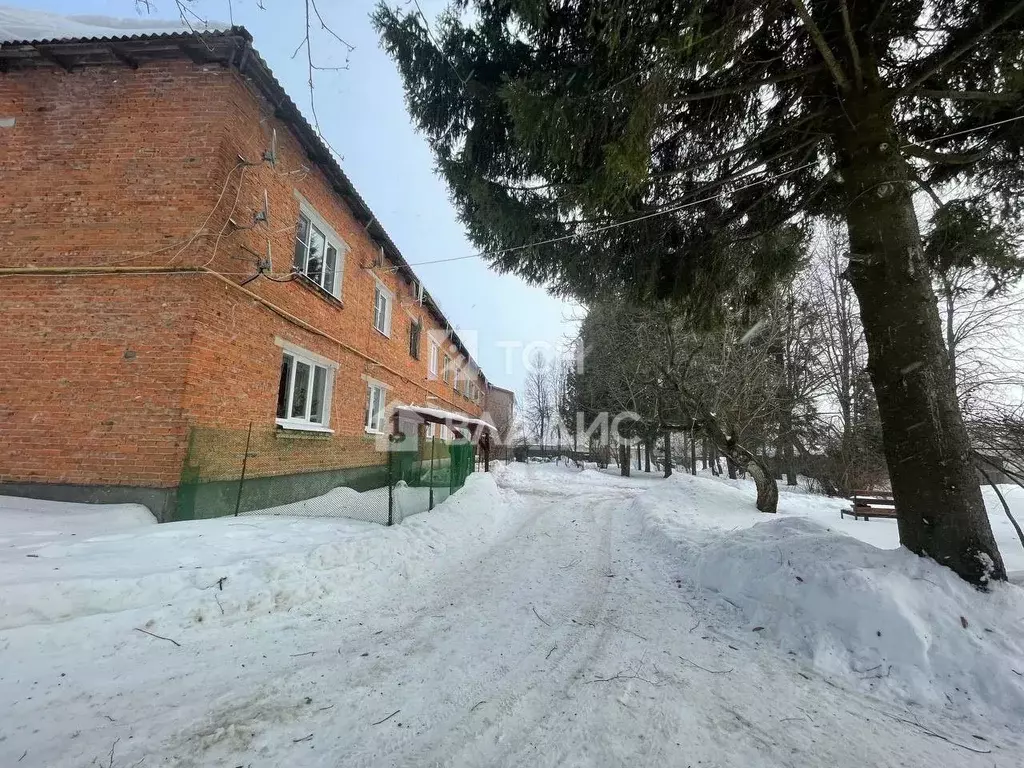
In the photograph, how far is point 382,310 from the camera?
492 inches

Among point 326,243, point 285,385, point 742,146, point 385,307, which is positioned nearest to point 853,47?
point 742,146

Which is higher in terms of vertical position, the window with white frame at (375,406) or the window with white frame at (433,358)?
the window with white frame at (433,358)

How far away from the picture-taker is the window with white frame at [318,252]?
8.24m

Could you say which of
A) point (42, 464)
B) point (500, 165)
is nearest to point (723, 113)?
point (500, 165)

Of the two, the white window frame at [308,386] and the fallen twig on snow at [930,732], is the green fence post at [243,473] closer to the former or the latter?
the white window frame at [308,386]

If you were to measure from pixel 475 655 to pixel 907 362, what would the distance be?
4.55 m

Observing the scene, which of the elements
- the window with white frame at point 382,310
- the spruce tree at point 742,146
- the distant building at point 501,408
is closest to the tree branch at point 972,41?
the spruce tree at point 742,146

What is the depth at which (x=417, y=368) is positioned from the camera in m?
15.4

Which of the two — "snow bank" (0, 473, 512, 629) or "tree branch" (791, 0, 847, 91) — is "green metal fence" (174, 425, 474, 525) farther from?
"tree branch" (791, 0, 847, 91)

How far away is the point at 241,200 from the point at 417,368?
9202 millimetres

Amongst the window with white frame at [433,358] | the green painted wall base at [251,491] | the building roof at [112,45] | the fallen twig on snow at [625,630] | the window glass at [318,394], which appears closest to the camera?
the fallen twig on snow at [625,630]

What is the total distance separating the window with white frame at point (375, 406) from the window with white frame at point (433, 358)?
4.86 m

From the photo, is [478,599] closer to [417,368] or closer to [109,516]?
[109,516]

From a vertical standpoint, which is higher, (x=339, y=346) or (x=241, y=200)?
(x=241, y=200)
